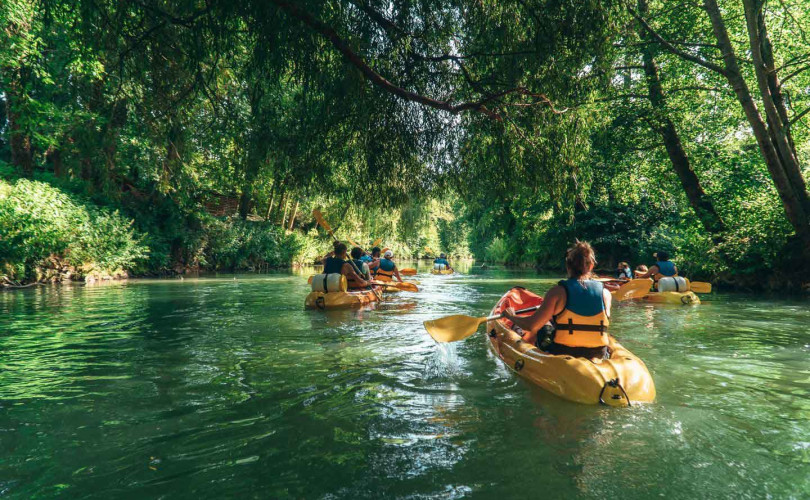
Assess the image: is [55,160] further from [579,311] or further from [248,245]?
[579,311]

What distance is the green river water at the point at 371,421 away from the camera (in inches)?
98.1

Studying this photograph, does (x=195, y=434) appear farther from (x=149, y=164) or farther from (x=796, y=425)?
(x=149, y=164)

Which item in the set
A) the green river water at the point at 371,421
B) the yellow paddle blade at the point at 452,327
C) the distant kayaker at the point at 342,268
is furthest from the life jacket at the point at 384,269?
the yellow paddle blade at the point at 452,327

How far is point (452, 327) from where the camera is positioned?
5297mm

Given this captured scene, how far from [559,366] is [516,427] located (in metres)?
0.89

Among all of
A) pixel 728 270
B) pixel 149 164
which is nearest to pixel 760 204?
pixel 728 270

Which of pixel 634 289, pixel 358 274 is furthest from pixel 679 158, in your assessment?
pixel 358 274

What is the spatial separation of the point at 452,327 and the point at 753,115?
9.37 meters

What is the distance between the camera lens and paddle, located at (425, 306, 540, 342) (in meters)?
5.16

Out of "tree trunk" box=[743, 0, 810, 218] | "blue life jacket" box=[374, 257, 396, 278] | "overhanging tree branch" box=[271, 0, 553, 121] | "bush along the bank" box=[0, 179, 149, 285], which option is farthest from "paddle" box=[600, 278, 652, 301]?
"bush along the bank" box=[0, 179, 149, 285]

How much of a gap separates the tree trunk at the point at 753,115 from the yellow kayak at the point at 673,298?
3.29 meters

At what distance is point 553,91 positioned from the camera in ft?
17.6

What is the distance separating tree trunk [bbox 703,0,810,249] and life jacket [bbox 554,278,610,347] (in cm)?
909

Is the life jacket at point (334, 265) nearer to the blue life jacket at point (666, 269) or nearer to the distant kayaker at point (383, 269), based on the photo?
the distant kayaker at point (383, 269)
